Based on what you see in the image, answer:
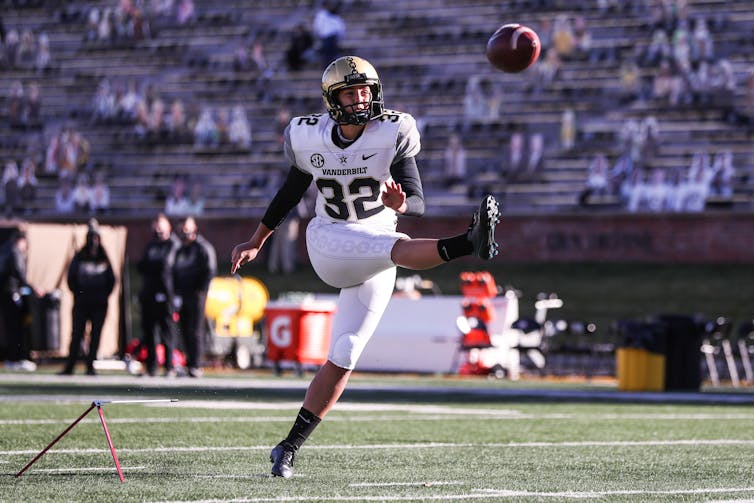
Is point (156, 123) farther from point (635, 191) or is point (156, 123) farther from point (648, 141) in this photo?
point (635, 191)

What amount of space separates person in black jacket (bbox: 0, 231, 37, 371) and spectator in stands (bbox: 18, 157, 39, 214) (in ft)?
45.6

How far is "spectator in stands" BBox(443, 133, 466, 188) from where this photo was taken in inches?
1156

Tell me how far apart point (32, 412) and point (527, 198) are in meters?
18.2

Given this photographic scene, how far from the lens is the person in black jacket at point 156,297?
17703mm

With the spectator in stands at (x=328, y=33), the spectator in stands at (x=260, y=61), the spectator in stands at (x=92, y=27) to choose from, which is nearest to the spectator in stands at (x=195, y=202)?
the spectator in stands at (x=260, y=61)

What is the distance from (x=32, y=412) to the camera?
440 inches

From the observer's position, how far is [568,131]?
94.9 feet

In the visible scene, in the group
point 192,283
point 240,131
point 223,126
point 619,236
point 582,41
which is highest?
point 582,41

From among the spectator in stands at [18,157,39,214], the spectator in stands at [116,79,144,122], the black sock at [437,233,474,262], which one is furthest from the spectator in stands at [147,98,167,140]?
the black sock at [437,233,474,262]

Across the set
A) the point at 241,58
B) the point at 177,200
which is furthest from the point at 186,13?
the point at 177,200

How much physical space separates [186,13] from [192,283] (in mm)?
21035

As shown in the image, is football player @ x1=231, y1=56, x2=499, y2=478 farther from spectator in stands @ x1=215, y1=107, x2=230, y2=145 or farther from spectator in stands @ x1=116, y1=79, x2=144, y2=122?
spectator in stands @ x1=116, y1=79, x2=144, y2=122

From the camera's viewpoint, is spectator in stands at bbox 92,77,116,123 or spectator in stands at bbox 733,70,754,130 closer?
spectator in stands at bbox 733,70,754,130

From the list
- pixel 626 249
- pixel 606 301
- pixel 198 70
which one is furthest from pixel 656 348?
pixel 198 70
